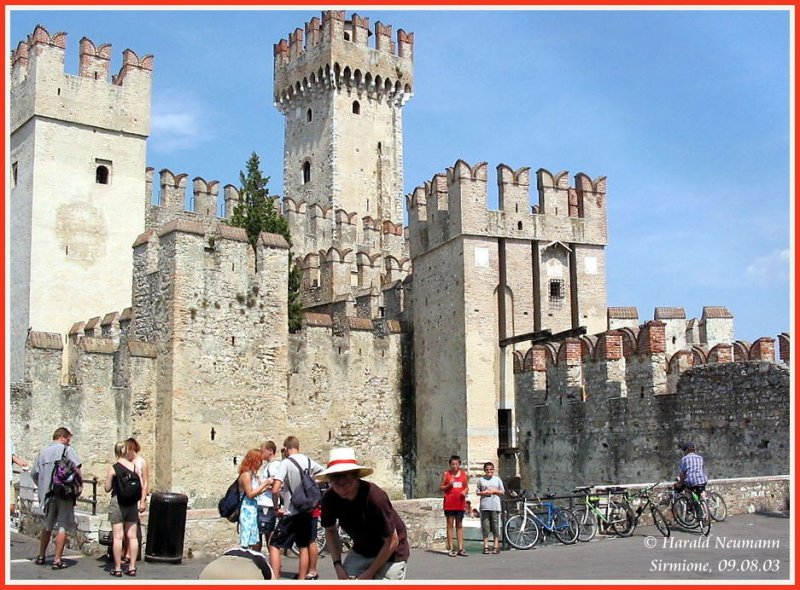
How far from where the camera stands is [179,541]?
51.1ft

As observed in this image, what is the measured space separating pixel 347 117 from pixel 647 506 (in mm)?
36093

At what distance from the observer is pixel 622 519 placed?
1841cm

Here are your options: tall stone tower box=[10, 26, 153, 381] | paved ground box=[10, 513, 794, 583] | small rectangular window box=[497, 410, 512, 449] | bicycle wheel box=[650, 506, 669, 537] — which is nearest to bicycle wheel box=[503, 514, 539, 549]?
paved ground box=[10, 513, 794, 583]

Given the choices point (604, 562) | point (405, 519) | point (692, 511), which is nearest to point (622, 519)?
point (692, 511)

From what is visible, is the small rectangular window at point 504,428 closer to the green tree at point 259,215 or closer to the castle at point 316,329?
the castle at point 316,329

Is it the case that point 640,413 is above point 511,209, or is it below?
below

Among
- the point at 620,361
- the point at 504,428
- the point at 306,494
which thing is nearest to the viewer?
the point at 306,494

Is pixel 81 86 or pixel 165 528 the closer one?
pixel 165 528

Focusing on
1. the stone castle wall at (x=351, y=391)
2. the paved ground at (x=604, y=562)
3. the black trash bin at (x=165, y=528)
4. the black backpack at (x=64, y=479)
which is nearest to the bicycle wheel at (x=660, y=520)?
the paved ground at (x=604, y=562)

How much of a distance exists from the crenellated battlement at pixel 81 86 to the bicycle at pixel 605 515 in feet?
76.0

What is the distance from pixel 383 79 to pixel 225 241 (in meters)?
25.9

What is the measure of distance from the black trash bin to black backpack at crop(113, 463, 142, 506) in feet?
4.15

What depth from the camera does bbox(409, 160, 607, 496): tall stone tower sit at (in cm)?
3133

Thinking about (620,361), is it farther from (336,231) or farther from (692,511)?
(336,231)
